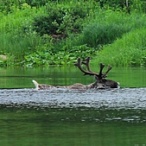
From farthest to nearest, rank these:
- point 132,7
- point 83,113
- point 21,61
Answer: point 132,7, point 21,61, point 83,113

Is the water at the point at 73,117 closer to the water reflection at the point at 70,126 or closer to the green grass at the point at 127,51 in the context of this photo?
the water reflection at the point at 70,126

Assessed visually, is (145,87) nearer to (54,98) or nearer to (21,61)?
(54,98)

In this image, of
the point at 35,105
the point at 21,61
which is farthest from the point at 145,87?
the point at 21,61

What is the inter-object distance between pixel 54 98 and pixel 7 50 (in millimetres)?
23541

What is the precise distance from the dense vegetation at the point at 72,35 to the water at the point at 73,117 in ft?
52.1

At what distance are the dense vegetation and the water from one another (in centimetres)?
1589

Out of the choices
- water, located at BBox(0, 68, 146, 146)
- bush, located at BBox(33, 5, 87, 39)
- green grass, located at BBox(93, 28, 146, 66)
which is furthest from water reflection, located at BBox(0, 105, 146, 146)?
bush, located at BBox(33, 5, 87, 39)

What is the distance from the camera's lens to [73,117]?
15578 mm

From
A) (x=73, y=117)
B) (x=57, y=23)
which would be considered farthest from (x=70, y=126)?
(x=57, y=23)

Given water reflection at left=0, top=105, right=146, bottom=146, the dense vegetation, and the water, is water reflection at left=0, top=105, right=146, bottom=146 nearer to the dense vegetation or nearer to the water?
the water

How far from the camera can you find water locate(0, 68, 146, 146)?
1216cm

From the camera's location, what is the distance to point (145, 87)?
77.8ft

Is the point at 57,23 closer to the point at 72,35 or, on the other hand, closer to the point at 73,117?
the point at 72,35

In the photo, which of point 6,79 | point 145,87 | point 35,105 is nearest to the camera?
point 35,105
